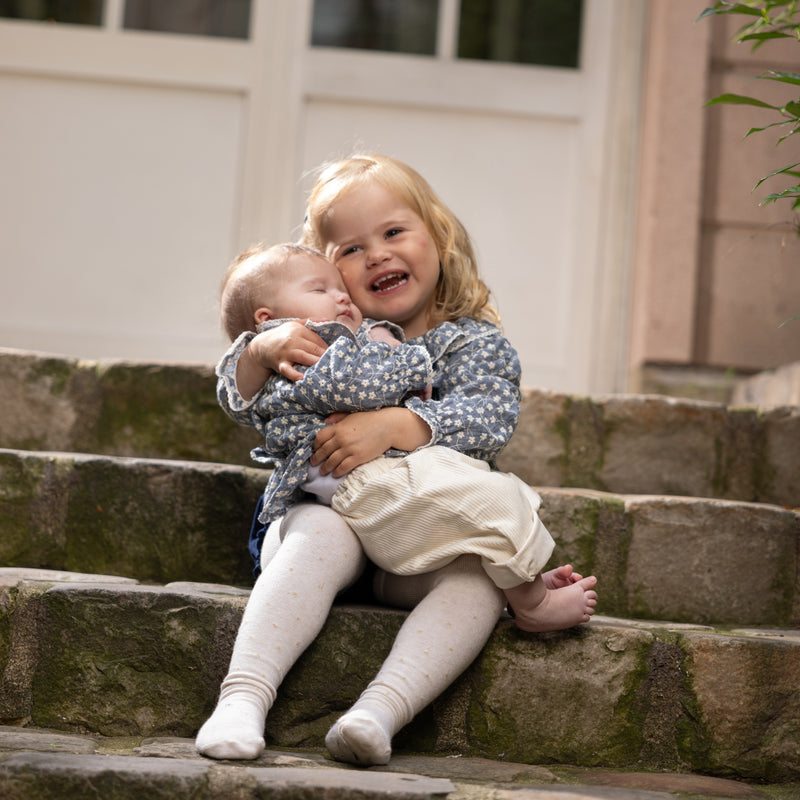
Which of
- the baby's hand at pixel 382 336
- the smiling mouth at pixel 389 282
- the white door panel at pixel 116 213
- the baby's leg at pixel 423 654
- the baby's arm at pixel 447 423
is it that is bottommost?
the baby's leg at pixel 423 654

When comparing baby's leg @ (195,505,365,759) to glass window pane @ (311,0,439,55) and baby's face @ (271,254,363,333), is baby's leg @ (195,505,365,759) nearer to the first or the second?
baby's face @ (271,254,363,333)

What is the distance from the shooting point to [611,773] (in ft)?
4.89

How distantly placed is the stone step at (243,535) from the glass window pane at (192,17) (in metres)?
2.26

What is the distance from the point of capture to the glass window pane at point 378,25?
11.9 feet

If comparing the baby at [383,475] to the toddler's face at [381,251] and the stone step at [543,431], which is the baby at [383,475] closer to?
the toddler's face at [381,251]

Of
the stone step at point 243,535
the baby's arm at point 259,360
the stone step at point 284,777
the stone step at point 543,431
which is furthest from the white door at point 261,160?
the stone step at point 284,777

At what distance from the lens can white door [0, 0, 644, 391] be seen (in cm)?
354

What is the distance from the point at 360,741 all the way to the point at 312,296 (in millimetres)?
797

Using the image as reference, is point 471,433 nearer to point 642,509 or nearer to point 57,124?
point 642,509

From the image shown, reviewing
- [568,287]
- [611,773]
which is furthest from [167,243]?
[611,773]

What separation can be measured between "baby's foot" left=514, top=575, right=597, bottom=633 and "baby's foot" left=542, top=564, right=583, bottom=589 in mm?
71

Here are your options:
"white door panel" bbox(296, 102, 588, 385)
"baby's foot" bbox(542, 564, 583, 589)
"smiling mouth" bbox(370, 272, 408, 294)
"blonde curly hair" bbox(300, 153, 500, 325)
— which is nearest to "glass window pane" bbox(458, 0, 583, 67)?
"white door panel" bbox(296, 102, 588, 385)

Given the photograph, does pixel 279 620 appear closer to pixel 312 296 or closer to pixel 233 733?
pixel 233 733

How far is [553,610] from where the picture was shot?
155cm
